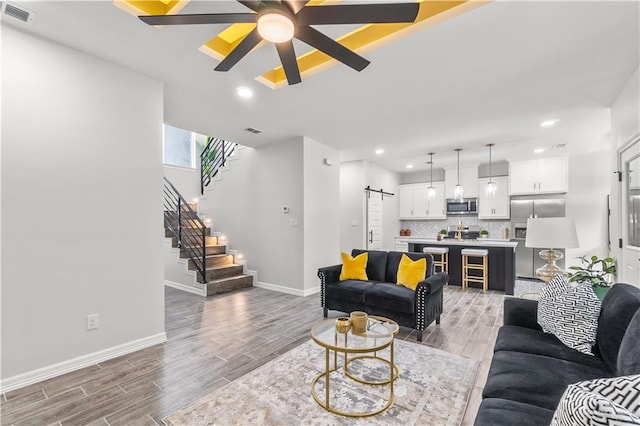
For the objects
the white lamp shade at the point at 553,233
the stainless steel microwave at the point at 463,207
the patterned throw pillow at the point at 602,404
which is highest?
the stainless steel microwave at the point at 463,207

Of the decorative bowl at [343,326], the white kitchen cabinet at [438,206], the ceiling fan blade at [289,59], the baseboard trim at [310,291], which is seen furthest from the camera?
the white kitchen cabinet at [438,206]

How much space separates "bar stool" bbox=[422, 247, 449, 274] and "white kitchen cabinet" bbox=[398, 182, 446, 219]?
232 cm

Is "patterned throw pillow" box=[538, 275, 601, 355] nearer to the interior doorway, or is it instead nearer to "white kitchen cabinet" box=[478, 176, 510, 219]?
the interior doorway

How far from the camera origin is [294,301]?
4.73 meters

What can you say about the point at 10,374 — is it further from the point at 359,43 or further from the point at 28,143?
the point at 359,43

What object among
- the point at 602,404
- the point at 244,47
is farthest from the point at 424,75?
the point at 602,404

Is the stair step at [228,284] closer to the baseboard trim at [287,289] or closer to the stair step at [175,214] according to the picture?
the baseboard trim at [287,289]

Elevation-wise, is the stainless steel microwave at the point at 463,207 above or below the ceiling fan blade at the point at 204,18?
below

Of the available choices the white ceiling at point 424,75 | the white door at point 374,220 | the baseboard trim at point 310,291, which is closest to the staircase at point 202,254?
the baseboard trim at point 310,291

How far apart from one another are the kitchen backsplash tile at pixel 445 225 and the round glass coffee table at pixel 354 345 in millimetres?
6178

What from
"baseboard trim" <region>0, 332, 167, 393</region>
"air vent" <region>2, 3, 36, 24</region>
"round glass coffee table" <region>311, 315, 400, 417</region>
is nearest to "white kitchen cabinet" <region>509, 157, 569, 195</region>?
"round glass coffee table" <region>311, 315, 400, 417</region>

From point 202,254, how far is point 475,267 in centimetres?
524

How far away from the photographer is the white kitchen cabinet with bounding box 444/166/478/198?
748cm

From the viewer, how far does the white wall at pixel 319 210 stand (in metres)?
5.20
